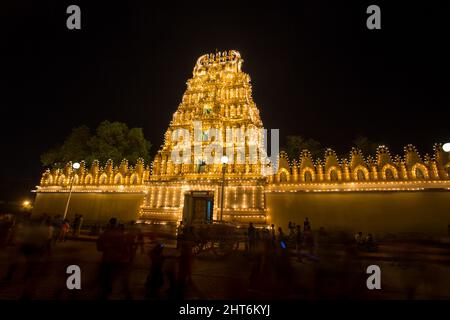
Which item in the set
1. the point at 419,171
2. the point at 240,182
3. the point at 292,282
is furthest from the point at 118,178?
the point at 419,171

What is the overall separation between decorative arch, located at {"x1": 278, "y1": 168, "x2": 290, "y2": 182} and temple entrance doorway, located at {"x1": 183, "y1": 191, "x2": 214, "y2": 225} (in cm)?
707

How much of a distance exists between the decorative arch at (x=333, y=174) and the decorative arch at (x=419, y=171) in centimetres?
550

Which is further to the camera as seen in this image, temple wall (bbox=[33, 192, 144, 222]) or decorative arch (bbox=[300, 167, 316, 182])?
temple wall (bbox=[33, 192, 144, 222])

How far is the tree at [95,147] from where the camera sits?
3600 cm

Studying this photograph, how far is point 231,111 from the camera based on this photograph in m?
28.4

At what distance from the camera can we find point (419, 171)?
20406 millimetres

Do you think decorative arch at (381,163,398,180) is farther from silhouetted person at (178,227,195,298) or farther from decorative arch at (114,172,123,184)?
decorative arch at (114,172,123,184)

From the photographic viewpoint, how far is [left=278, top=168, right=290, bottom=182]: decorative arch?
23906mm

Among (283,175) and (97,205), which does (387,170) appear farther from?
(97,205)

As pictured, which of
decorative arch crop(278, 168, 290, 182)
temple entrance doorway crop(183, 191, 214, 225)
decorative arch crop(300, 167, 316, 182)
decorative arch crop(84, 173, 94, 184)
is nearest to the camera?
decorative arch crop(300, 167, 316, 182)

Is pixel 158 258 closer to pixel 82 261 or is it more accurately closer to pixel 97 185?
pixel 82 261

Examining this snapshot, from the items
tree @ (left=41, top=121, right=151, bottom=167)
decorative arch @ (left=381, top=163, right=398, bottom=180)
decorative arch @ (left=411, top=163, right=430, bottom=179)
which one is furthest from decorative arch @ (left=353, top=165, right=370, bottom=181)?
tree @ (left=41, top=121, right=151, bottom=167)
